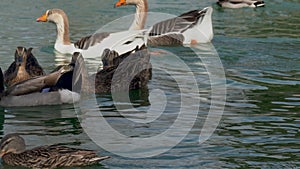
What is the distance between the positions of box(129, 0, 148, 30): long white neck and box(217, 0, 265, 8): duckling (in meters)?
4.53

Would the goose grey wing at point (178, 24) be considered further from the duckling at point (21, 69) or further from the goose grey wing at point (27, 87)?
the goose grey wing at point (27, 87)

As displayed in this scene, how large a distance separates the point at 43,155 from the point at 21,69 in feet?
15.2

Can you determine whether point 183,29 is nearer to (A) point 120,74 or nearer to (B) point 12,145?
(A) point 120,74

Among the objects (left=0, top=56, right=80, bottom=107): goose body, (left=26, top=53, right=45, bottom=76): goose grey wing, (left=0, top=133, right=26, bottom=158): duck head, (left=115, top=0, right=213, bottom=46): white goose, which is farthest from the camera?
(left=115, top=0, right=213, bottom=46): white goose

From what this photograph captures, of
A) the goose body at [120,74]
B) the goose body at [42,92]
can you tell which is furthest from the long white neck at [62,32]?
the goose body at [42,92]

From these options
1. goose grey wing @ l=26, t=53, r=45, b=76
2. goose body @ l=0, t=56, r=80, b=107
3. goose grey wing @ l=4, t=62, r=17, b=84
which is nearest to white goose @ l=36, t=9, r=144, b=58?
goose grey wing @ l=26, t=53, r=45, b=76

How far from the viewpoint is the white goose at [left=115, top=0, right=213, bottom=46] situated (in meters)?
18.0

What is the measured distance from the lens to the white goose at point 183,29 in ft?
59.2

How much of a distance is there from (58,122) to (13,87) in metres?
1.47

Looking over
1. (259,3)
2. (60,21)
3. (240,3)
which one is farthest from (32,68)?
(240,3)

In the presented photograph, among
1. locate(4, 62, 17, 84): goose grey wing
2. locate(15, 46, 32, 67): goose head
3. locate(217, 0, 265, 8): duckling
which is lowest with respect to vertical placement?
locate(217, 0, 265, 8): duckling

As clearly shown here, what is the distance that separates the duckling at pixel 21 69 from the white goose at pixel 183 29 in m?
4.67

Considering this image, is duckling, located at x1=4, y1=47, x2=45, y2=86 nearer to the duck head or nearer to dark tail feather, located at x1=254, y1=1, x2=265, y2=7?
the duck head

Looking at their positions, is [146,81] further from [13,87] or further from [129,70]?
[13,87]
